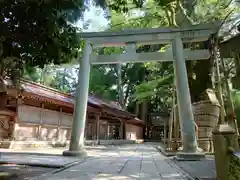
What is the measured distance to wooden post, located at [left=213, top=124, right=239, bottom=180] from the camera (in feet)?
10.7

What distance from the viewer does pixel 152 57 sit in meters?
9.28

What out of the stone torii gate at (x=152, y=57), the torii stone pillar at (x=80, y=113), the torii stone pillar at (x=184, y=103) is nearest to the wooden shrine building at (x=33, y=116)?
the torii stone pillar at (x=80, y=113)

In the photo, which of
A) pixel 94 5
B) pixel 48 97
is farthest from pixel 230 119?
pixel 48 97

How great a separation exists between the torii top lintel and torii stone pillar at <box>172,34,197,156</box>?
0.28 meters

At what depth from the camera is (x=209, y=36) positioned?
8.70 meters

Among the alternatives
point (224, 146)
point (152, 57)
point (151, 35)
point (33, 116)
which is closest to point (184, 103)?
point (152, 57)

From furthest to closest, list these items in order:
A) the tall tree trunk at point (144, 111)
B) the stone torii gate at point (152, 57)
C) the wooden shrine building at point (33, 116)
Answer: the tall tree trunk at point (144, 111)
the wooden shrine building at point (33, 116)
the stone torii gate at point (152, 57)

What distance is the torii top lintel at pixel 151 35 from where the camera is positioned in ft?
28.3

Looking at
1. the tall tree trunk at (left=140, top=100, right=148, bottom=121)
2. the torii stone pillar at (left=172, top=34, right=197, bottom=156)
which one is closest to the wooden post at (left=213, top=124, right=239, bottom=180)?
the torii stone pillar at (left=172, top=34, right=197, bottom=156)

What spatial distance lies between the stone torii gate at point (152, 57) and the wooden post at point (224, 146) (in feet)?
14.9

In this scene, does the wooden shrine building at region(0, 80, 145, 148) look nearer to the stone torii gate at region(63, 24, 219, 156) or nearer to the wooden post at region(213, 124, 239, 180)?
the stone torii gate at region(63, 24, 219, 156)

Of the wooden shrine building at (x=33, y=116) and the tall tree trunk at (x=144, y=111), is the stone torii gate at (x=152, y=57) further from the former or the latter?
the tall tree trunk at (x=144, y=111)

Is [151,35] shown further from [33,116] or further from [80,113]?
[33,116]

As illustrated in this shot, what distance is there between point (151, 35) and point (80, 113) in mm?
3639
